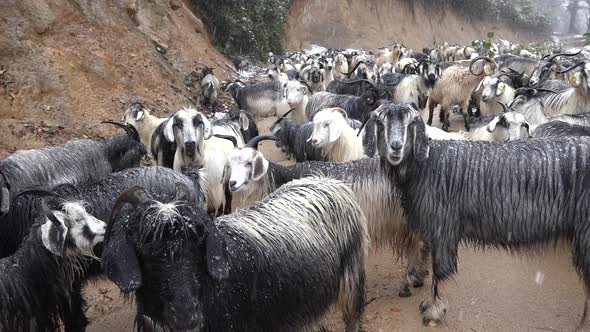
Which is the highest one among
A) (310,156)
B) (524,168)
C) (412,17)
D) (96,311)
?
(412,17)

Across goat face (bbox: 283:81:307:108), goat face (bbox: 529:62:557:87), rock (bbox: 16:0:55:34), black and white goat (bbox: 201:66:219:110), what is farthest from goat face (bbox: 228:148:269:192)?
goat face (bbox: 529:62:557:87)

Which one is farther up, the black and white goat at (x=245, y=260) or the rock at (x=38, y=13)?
the rock at (x=38, y=13)

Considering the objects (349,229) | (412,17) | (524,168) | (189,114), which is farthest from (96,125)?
(412,17)

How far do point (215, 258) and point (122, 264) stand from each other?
388mm

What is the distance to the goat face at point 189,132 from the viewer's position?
5367mm

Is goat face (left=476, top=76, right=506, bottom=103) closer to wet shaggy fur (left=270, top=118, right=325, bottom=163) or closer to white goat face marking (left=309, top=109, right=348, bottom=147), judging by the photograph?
wet shaggy fur (left=270, top=118, right=325, bottom=163)

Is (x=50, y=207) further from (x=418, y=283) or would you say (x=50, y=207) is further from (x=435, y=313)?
(x=418, y=283)

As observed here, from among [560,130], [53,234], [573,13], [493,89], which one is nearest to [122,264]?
[53,234]

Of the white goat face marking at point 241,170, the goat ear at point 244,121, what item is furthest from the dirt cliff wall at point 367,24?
the white goat face marking at point 241,170

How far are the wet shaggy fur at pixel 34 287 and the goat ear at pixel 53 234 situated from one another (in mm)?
84

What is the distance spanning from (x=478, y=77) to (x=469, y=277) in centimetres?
621

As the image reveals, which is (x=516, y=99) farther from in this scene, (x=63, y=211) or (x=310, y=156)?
(x=63, y=211)

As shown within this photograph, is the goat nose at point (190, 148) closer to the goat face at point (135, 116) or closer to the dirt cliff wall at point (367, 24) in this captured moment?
the goat face at point (135, 116)

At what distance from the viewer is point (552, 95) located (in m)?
7.25
